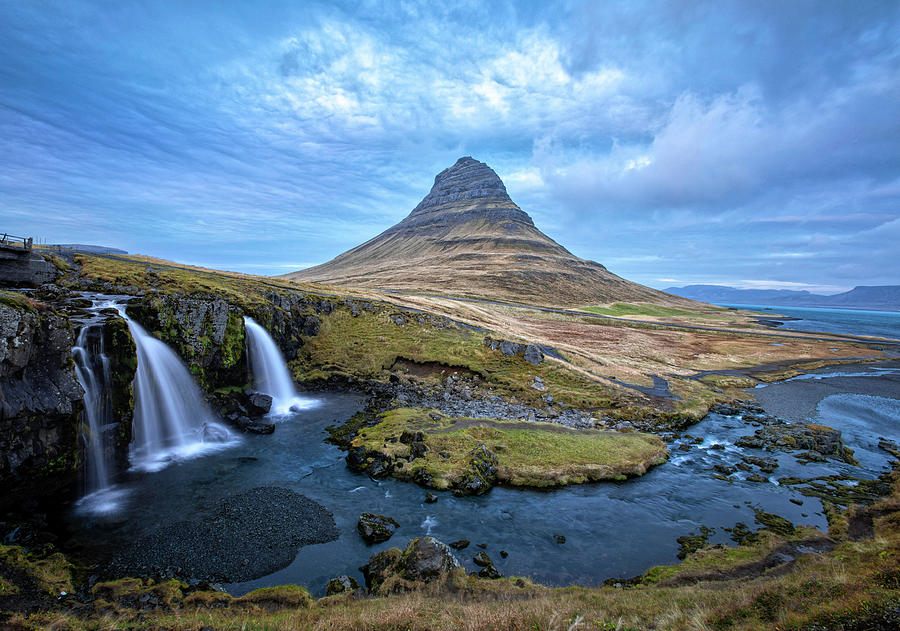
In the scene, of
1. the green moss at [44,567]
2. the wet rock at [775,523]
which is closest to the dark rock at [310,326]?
the green moss at [44,567]

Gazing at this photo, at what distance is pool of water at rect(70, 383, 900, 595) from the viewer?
58.6ft

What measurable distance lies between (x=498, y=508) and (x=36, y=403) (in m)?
26.5

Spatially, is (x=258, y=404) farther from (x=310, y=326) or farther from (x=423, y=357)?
(x=423, y=357)

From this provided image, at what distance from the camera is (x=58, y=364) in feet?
70.9

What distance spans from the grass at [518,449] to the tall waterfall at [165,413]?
12622 millimetres

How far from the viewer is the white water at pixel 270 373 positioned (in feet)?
128

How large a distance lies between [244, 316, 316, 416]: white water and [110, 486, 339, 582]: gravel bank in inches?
652

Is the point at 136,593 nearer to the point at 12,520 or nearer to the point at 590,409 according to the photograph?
the point at 12,520

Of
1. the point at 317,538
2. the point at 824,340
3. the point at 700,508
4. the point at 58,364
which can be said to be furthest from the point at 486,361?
the point at 824,340

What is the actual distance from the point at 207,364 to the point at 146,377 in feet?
19.6

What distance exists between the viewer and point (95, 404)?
24.0 meters

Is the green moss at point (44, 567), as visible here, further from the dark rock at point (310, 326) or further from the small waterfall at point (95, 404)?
the dark rock at point (310, 326)

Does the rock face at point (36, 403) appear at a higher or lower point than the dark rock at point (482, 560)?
higher

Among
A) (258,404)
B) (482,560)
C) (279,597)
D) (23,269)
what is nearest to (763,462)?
(482,560)
